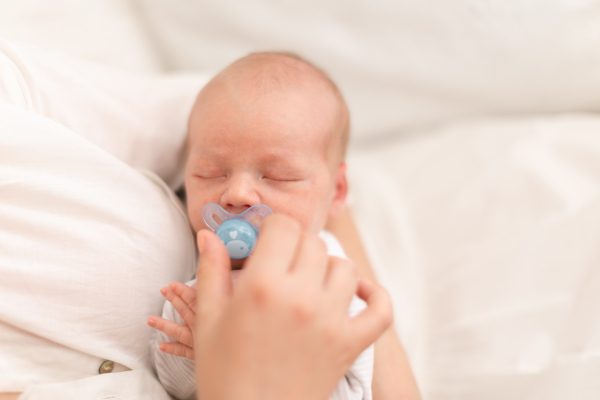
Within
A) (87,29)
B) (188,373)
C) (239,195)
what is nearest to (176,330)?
(188,373)

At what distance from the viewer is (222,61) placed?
1690mm

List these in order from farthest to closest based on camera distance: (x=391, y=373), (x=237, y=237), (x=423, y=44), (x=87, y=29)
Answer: (x=423, y=44)
(x=87, y=29)
(x=391, y=373)
(x=237, y=237)

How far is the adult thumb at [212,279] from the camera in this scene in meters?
0.55

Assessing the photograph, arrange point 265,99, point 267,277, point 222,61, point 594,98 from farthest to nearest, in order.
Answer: point 222,61, point 594,98, point 265,99, point 267,277

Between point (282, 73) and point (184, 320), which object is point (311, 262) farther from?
point (282, 73)

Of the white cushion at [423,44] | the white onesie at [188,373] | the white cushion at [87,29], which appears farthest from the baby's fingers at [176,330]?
the white cushion at [423,44]

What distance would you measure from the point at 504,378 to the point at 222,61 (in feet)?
4.77

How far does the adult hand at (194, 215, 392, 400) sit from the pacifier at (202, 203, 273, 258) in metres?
0.24

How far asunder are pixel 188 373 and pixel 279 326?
17.9 inches

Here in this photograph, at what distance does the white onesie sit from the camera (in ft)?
2.61

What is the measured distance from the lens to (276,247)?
1.73ft

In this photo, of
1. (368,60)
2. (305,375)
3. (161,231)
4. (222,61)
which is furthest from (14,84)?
(368,60)

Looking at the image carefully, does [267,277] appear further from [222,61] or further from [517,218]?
[222,61]

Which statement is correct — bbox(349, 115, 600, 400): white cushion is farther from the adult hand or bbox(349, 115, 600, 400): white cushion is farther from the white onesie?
the adult hand
